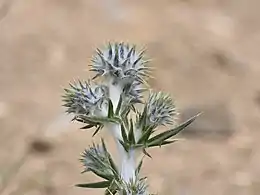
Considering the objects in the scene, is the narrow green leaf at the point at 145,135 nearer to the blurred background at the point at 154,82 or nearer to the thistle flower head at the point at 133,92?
the thistle flower head at the point at 133,92

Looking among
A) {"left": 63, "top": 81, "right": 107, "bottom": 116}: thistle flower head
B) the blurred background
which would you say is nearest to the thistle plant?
{"left": 63, "top": 81, "right": 107, "bottom": 116}: thistle flower head

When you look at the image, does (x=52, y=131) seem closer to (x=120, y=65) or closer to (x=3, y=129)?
(x=3, y=129)

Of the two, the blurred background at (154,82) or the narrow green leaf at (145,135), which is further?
the blurred background at (154,82)

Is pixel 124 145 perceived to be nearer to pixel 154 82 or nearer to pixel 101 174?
pixel 101 174

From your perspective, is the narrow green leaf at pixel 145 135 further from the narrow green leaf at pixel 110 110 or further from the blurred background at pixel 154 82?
the blurred background at pixel 154 82

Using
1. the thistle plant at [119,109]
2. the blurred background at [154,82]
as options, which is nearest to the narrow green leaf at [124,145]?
the thistle plant at [119,109]

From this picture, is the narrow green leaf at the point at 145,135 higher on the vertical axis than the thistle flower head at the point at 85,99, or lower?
lower

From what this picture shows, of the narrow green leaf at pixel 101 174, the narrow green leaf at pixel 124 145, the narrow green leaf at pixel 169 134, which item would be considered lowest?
the narrow green leaf at pixel 101 174

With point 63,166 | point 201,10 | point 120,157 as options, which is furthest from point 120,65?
point 201,10

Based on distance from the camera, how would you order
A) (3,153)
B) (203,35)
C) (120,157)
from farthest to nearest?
(203,35) → (3,153) → (120,157)
